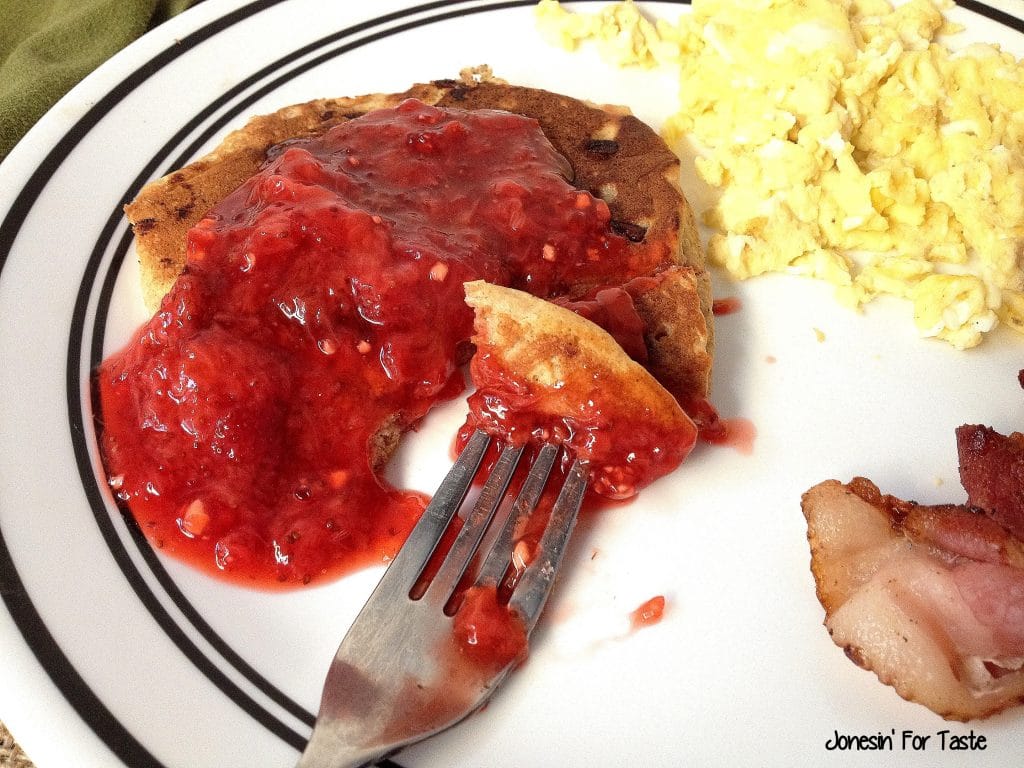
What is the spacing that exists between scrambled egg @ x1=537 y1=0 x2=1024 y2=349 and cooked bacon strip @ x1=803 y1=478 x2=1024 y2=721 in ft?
2.91

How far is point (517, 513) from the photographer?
7.37 feet

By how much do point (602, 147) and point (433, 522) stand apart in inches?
61.2

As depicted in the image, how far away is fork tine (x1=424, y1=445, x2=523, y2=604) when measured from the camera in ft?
6.82

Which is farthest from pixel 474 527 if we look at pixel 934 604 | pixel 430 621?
pixel 934 604

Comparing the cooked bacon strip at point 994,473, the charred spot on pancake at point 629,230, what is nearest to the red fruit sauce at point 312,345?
the charred spot on pancake at point 629,230

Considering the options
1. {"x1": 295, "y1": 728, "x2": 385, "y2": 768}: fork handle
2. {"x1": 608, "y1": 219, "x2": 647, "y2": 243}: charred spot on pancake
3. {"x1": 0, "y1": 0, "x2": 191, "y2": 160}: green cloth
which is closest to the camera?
{"x1": 295, "y1": 728, "x2": 385, "y2": 768}: fork handle

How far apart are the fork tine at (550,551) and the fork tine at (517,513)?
56 mm

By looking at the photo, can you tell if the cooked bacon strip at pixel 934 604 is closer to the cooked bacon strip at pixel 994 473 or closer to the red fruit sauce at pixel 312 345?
the cooked bacon strip at pixel 994 473

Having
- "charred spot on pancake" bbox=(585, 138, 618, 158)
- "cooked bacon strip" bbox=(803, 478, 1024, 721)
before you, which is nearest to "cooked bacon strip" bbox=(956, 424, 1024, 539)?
"cooked bacon strip" bbox=(803, 478, 1024, 721)

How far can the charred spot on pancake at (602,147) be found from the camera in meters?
3.08

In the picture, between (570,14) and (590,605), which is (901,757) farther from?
(570,14)

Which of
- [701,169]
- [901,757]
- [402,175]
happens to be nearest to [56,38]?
[402,175]

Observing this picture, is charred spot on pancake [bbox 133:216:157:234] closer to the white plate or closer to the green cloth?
the white plate

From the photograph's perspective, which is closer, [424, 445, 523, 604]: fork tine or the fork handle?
the fork handle
